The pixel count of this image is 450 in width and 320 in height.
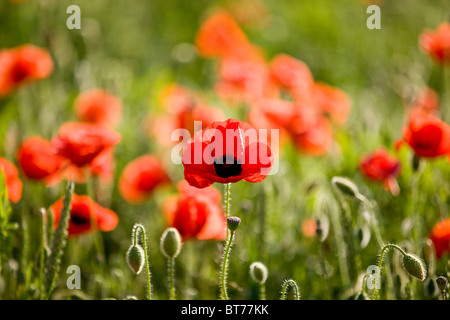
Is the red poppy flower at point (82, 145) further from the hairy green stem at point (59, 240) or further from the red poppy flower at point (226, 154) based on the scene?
the red poppy flower at point (226, 154)

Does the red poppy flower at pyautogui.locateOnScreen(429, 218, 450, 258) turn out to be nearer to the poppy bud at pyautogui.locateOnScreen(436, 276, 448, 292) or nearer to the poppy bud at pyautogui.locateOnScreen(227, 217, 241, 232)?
the poppy bud at pyautogui.locateOnScreen(436, 276, 448, 292)

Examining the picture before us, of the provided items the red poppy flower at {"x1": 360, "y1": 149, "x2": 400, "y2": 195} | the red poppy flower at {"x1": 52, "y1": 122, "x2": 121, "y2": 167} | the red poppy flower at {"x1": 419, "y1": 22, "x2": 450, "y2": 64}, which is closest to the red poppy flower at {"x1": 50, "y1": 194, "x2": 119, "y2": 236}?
the red poppy flower at {"x1": 52, "y1": 122, "x2": 121, "y2": 167}

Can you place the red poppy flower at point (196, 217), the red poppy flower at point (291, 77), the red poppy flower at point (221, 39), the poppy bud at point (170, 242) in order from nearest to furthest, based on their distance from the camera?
the poppy bud at point (170, 242)
the red poppy flower at point (196, 217)
the red poppy flower at point (291, 77)
the red poppy flower at point (221, 39)

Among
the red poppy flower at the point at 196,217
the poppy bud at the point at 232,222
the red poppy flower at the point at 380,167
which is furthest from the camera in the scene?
the red poppy flower at the point at 380,167

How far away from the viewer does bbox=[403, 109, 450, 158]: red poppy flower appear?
1.40 metres

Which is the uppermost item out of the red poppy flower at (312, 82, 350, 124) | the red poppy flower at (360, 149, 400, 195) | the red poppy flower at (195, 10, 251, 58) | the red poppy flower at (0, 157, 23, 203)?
the red poppy flower at (195, 10, 251, 58)

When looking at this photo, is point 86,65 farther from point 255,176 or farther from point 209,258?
point 255,176

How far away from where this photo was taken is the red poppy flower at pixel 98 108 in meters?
2.09

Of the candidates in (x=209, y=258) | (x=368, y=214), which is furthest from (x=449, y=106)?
(x=209, y=258)

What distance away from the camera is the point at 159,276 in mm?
1740

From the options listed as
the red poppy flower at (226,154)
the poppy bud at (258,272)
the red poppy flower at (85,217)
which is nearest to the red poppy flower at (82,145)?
the red poppy flower at (85,217)

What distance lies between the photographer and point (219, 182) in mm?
1079

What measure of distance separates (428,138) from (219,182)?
2.03 feet
